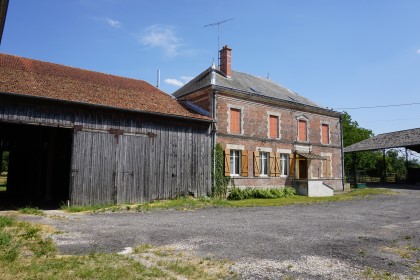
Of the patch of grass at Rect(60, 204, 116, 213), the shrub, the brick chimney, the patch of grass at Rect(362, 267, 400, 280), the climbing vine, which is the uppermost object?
the brick chimney

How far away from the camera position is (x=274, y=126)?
2116cm

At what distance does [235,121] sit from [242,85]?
296 centimetres

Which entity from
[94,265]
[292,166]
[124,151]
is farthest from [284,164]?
[94,265]

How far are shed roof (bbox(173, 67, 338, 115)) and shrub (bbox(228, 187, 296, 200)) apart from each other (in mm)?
5583

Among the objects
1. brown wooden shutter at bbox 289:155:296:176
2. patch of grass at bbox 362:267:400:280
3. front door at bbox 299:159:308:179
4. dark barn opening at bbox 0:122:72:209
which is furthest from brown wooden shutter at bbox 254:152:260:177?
patch of grass at bbox 362:267:400:280

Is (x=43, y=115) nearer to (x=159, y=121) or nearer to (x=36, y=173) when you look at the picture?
(x=159, y=121)

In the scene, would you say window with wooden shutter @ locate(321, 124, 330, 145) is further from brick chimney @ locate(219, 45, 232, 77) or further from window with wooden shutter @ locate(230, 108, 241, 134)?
brick chimney @ locate(219, 45, 232, 77)

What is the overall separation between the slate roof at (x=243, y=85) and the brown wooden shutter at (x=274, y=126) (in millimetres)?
1332

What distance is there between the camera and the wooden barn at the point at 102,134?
12625 millimetres

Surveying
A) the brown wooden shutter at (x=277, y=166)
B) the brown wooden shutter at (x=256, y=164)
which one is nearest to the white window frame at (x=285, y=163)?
the brown wooden shutter at (x=277, y=166)

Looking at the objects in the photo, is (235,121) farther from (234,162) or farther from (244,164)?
(244,164)

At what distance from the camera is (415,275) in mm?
4812

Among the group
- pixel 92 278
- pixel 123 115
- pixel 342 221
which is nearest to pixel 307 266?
pixel 92 278

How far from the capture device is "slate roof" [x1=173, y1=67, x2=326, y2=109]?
64.0ft
